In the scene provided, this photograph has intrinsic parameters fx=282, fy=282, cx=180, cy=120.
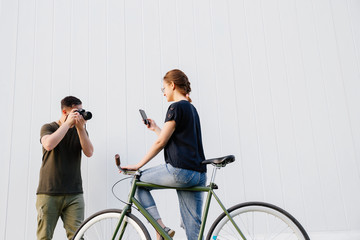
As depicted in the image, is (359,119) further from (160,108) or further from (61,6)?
(61,6)

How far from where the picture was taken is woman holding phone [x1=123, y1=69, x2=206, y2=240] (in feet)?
4.97

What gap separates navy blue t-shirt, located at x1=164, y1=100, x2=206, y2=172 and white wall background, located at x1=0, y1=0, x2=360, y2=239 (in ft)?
2.47

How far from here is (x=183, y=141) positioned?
1.56 metres

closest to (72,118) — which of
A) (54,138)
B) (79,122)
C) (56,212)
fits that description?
(79,122)

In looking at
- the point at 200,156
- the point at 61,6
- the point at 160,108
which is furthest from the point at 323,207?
the point at 61,6

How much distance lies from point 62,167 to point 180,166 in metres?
0.86

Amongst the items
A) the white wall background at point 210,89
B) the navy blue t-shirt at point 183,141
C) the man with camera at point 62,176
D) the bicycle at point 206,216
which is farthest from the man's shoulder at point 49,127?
the navy blue t-shirt at point 183,141

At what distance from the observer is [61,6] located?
2.56 meters

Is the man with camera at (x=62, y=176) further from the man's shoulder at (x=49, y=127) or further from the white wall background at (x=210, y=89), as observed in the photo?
the white wall background at (x=210, y=89)

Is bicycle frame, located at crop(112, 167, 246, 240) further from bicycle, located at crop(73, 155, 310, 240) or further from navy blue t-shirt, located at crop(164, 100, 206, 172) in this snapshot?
navy blue t-shirt, located at crop(164, 100, 206, 172)

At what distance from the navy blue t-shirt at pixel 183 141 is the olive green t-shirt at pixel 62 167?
2.37ft

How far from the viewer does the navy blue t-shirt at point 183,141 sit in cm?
152

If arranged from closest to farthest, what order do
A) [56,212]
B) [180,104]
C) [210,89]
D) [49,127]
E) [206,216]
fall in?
1. [206,216]
2. [180,104]
3. [56,212]
4. [49,127]
5. [210,89]

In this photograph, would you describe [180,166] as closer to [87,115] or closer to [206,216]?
[206,216]
